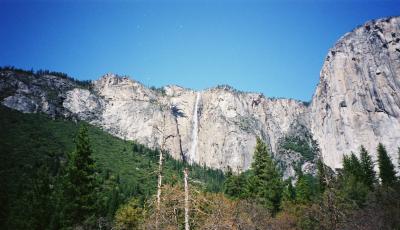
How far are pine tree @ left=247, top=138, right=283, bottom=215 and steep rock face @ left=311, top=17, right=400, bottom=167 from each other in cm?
11683

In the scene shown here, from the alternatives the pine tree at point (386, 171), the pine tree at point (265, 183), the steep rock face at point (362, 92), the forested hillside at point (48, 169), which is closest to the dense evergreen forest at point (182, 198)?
the pine tree at point (386, 171)

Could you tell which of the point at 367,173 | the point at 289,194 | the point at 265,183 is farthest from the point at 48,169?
the point at 367,173

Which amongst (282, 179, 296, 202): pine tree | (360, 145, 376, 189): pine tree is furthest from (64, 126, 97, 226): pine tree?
(360, 145, 376, 189): pine tree

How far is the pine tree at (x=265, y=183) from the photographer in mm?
50781

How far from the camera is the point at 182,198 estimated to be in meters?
16.6

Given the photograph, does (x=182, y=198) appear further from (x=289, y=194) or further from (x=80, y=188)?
(x=289, y=194)

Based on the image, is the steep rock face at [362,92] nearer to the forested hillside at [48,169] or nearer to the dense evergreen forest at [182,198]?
the forested hillside at [48,169]

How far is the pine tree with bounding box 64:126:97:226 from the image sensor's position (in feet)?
102

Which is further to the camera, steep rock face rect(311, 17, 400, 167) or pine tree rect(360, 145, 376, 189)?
steep rock face rect(311, 17, 400, 167)

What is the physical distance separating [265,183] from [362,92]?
129087mm

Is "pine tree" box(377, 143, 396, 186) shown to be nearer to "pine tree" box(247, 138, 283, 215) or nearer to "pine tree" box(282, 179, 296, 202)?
"pine tree" box(282, 179, 296, 202)

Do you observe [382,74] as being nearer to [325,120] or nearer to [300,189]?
[325,120]

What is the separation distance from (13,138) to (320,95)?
157539mm

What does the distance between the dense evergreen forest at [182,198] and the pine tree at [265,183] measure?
0.16 meters
